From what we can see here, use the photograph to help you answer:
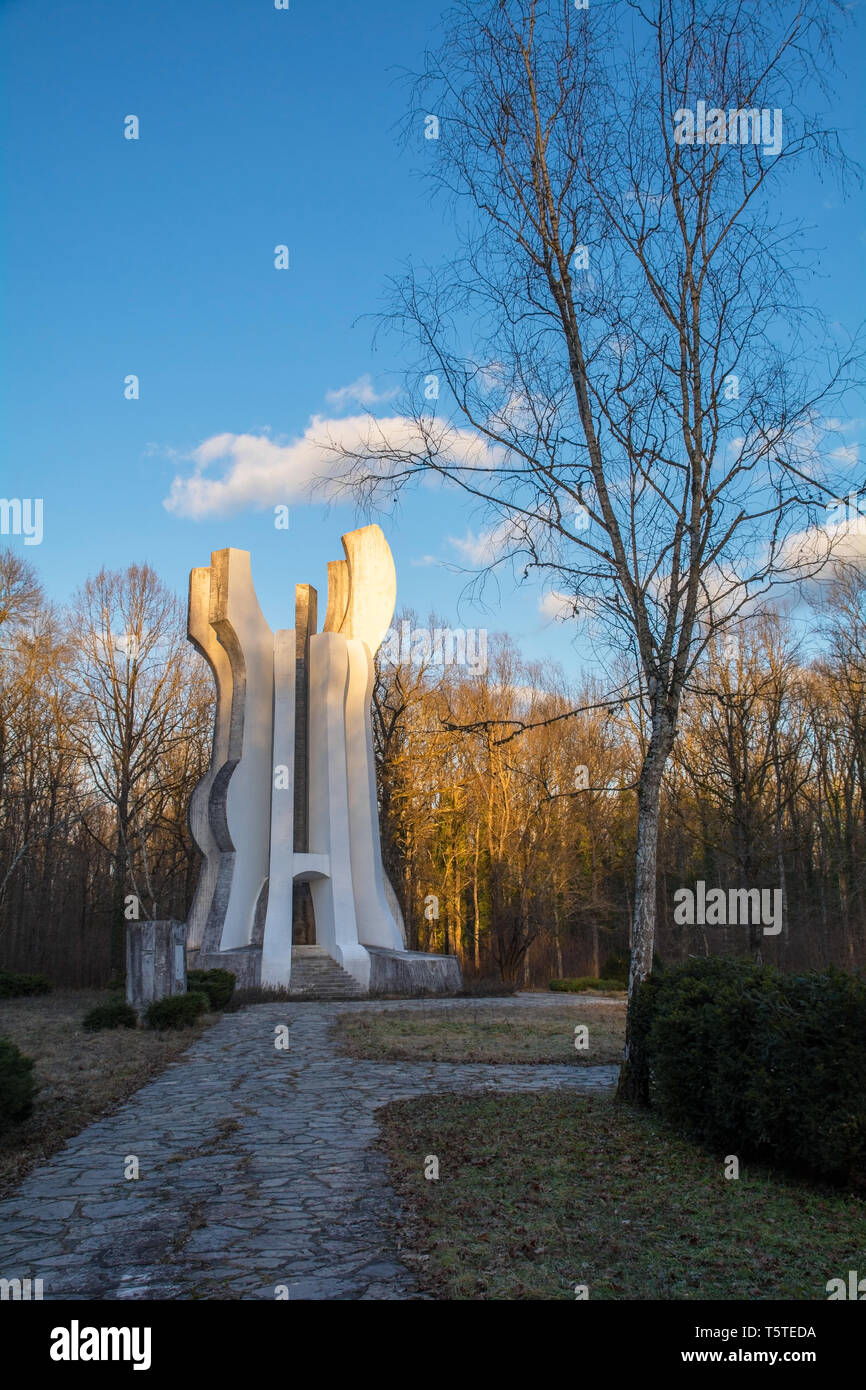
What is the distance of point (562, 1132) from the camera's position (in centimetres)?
677

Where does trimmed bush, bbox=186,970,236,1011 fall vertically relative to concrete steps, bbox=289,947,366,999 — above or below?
above

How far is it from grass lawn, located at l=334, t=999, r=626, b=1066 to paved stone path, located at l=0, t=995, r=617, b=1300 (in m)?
1.41

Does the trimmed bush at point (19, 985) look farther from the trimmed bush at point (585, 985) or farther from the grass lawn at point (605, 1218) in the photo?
the grass lawn at point (605, 1218)

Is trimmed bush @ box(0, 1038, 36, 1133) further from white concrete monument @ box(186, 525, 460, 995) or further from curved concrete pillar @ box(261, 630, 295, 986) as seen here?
white concrete monument @ box(186, 525, 460, 995)

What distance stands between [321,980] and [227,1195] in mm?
15493

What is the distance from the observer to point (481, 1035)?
13344 millimetres

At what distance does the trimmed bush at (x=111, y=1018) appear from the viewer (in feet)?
44.1

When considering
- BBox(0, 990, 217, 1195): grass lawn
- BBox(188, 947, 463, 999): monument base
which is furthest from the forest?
BBox(0, 990, 217, 1195): grass lawn

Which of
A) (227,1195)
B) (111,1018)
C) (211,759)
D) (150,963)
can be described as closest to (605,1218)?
(227,1195)

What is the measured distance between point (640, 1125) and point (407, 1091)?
2639 millimetres

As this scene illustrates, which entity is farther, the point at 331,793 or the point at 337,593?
the point at 337,593

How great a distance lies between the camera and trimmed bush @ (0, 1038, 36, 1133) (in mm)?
6590

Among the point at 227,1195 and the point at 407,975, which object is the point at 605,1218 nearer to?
the point at 227,1195
